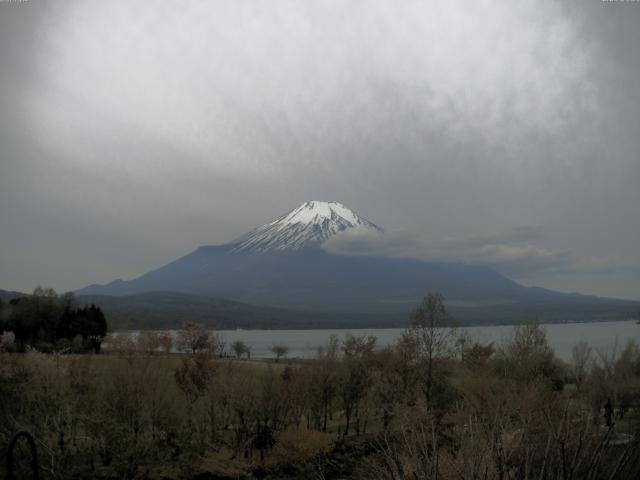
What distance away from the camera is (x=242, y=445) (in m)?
27.0

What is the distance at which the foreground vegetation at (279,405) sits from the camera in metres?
20.6

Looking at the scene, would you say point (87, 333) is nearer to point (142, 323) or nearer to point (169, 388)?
point (169, 388)

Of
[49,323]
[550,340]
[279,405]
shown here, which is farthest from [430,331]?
[550,340]

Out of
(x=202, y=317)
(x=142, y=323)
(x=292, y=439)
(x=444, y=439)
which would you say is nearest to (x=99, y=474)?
(x=292, y=439)

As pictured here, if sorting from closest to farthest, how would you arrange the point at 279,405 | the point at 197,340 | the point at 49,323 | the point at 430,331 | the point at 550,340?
the point at 279,405, the point at 430,331, the point at 197,340, the point at 49,323, the point at 550,340

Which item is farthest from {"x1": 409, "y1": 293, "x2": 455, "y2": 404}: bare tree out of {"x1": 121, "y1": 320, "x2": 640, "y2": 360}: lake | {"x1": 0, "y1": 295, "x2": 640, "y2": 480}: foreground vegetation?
{"x1": 121, "y1": 320, "x2": 640, "y2": 360}: lake

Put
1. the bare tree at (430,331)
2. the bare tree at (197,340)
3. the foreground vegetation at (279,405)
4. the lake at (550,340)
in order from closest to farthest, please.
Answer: the foreground vegetation at (279,405) < the bare tree at (430,331) < the bare tree at (197,340) < the lake at (550,340)

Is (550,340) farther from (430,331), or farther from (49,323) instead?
(49,323)

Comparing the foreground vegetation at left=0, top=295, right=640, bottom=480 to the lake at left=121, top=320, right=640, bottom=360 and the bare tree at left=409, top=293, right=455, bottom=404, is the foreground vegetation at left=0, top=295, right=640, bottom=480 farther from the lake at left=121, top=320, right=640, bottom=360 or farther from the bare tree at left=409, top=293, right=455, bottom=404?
the lake at left=121, top=320, right=640, bottom=360

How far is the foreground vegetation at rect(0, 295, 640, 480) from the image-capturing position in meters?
20.6

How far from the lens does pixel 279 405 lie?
29266 mm

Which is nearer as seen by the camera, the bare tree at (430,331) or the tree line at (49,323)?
the bare tree at (430,331)

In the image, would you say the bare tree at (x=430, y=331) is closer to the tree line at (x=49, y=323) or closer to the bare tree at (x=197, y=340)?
the bare tree at (x=197, y=340)

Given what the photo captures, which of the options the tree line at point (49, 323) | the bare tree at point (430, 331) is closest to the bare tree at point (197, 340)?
the tree line at point (49, 323)
